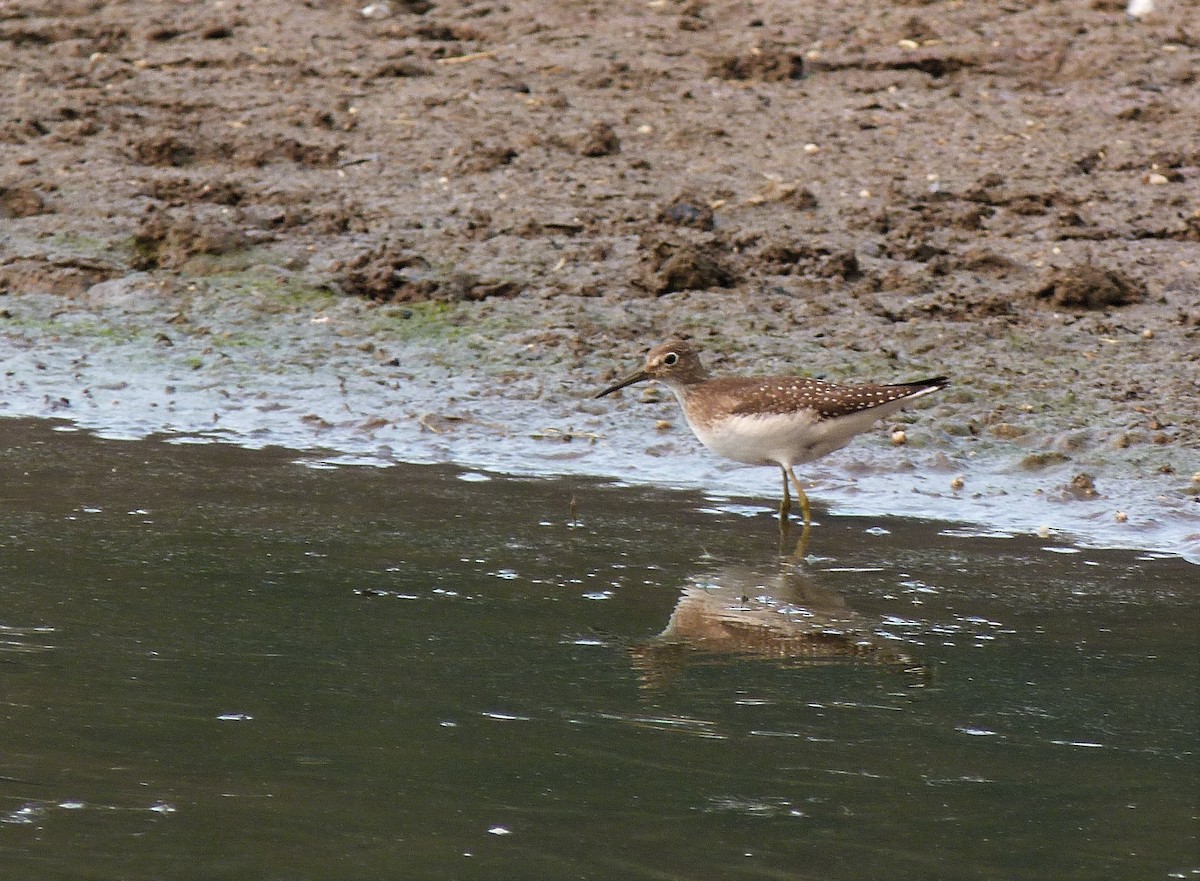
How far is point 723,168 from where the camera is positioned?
10.4m

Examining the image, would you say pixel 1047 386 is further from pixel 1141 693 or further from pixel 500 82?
pixel 500 82

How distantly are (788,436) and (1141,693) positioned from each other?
2.23 metres

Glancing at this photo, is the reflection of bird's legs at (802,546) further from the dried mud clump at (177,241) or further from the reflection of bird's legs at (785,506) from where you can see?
the dried mud clump at (177,241)

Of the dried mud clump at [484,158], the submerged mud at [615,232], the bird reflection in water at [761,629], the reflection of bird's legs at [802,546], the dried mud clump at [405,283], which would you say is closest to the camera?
the bird reflection in water at [761,629]

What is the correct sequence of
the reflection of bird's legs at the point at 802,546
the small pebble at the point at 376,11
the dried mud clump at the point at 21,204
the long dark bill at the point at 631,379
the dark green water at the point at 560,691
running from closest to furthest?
the dark green water at the point at 560,691
the reflection of bird's legs at the point at 802,546
the long dark bill at the point at 631,379
the dried mud clump at the point at 21,204
the small pebble at the point at 376,11

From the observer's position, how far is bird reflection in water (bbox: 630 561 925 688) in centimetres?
519

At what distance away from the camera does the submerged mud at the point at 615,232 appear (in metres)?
7.90

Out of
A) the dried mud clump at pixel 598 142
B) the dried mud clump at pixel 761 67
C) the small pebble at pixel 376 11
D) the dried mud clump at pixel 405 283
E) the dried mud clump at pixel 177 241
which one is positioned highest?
the small pebble at pixel 376 11

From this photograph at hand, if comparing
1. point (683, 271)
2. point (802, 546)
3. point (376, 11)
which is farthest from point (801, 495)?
point (376, 11)

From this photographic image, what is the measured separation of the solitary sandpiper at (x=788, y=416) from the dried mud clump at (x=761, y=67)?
15.4 ft

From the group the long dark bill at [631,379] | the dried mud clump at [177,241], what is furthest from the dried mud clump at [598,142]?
the long dark bill at [631,379]

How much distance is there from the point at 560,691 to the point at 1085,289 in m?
4.77

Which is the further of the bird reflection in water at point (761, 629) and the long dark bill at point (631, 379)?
the long dark bill at point (631, 379)

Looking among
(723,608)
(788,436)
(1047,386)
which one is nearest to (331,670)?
(723,608)
